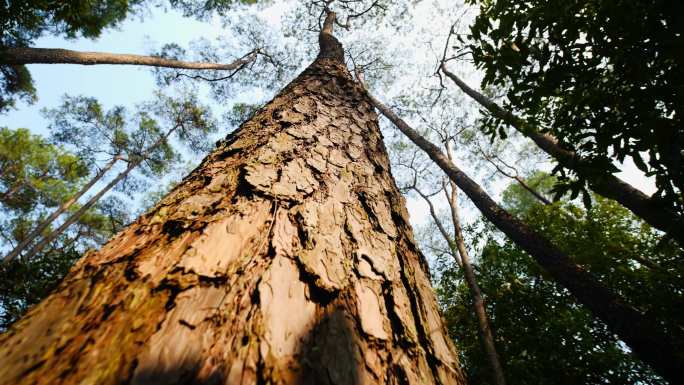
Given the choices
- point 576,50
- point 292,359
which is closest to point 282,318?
point 292,359

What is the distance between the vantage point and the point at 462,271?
9.09 metres

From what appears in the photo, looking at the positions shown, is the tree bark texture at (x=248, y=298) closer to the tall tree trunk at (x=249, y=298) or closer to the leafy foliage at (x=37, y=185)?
the tall tree trunk at (x=249, y=298)

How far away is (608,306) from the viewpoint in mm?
3379

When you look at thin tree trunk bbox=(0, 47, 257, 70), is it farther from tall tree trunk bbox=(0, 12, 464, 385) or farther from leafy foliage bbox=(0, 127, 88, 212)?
leafy foliage bbox=(0, 127, 88, 212)

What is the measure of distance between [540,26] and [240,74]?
40.3 feet

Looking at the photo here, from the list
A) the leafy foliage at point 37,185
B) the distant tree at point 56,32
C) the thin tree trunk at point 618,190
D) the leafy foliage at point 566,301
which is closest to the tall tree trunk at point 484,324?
the leafy foliage at point 566,301

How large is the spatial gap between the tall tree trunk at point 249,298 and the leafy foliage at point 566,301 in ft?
21.5

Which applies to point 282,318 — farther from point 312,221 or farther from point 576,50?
point 576,50

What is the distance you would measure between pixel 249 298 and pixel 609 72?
11.8 ft

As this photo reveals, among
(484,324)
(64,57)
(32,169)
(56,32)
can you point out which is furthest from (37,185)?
(484,324)

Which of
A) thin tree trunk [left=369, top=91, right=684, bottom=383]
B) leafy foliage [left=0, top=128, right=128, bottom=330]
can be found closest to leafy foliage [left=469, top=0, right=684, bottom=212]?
thin tree trunk [left=369, top=91, right=684, bottom=383]

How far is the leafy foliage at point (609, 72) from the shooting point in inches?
88.1

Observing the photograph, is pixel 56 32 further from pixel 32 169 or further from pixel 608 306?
pixel 608 306

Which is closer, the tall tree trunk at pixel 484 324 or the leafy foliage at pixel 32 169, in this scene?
the tall tree trunk at pixel 484 324
